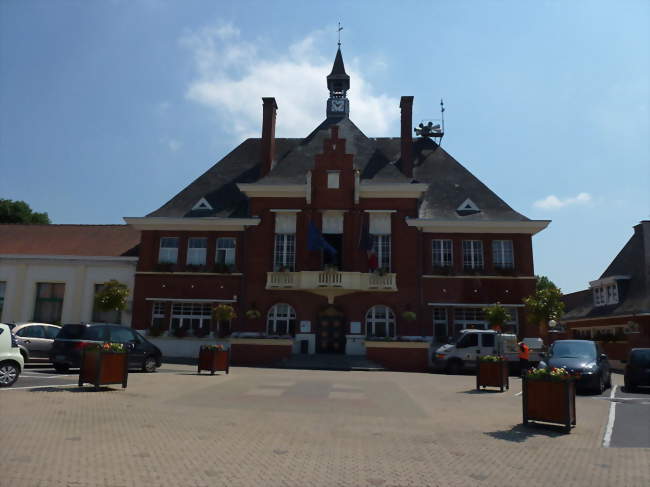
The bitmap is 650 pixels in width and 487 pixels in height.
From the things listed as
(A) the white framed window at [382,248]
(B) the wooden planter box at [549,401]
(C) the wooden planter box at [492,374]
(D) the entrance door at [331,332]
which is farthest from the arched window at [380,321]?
(B) the wooden planter box at [549,401]

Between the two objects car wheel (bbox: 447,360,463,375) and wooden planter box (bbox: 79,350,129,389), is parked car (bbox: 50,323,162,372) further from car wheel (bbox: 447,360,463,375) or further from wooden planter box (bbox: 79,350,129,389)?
car wheel (bbox: 447,360,463,375)

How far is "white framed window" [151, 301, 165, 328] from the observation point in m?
32.2

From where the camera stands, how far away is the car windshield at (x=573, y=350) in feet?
58.5

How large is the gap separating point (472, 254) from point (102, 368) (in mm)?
23794

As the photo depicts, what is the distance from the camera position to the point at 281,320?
1238 inches

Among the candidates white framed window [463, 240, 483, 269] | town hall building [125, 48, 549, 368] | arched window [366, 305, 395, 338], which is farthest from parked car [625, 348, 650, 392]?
arched window [366, 305, 395, 338]

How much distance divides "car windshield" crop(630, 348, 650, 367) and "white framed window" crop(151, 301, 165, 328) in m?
25.0

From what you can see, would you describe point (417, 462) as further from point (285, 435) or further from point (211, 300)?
point (211, 300)

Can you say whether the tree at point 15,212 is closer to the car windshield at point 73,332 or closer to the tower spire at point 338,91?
the tower spire at point 338,91

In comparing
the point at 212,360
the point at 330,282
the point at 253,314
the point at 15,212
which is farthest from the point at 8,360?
the point at 15,212

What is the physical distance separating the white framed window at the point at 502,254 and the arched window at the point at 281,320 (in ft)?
41.5

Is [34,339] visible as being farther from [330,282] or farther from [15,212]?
[15,212]

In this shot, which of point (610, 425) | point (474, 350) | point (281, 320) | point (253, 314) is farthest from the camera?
point (281, 320)

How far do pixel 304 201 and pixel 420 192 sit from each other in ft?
23.5
